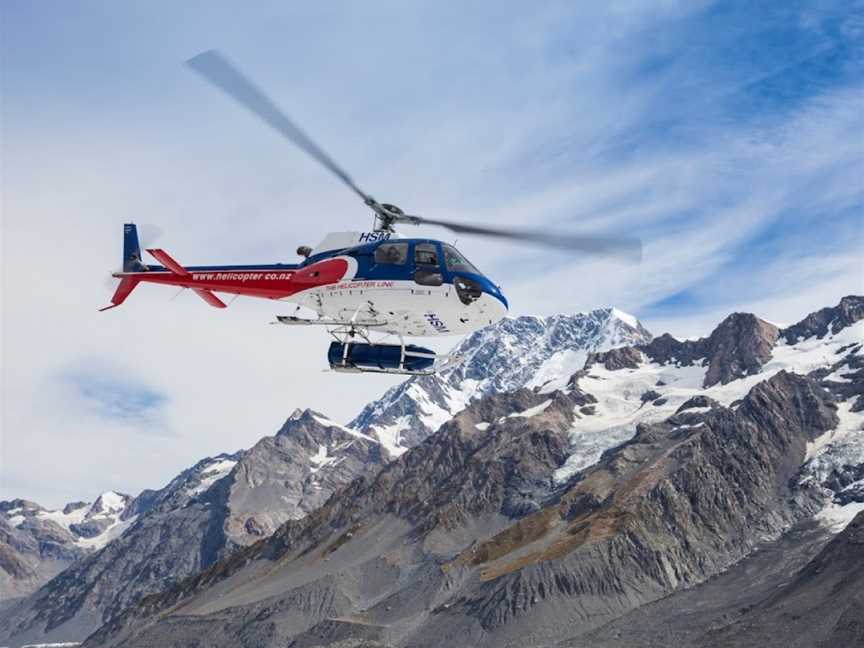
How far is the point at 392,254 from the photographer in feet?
142

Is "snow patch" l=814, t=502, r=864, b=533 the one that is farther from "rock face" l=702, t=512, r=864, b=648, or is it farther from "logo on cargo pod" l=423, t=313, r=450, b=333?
"logo on cargo pod" l=423, t=313, r=450, b=333

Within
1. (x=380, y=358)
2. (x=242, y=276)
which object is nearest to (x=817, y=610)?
(x=380, y=358)

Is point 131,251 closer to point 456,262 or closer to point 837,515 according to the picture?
point 456,262

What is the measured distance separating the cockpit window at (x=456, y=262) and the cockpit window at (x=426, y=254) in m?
0.51

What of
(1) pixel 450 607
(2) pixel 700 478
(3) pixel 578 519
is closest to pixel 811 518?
(2) pixel 700 478

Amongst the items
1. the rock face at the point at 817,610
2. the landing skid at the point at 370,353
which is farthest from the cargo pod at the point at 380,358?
the rock face at the point at 817,610

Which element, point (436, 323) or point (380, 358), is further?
point (380, 358)

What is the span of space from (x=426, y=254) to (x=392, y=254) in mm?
1747

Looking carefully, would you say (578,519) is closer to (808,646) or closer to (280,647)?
(280,647)

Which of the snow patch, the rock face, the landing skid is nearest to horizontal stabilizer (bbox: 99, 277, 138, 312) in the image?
the landing skid

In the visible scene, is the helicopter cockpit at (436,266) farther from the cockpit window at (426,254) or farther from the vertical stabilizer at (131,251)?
the vertical stabilizer at (131,251)

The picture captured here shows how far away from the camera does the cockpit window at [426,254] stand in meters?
42.5

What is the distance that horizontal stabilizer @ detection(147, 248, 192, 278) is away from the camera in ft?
159

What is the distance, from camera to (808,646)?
103 meters
